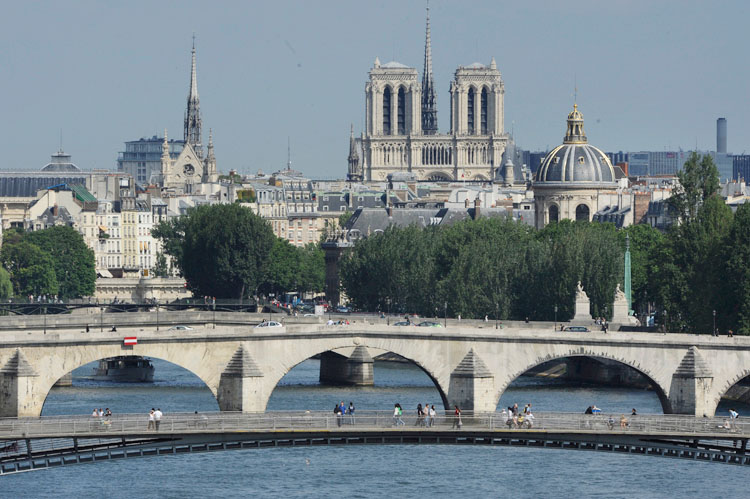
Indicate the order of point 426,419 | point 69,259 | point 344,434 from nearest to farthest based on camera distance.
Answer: point 344,434, point 426,419, point 69,259

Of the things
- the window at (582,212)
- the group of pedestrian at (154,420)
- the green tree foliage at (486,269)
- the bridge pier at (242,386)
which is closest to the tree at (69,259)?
the green tree foliage at (486,269)

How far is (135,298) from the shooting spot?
152500 millimetres

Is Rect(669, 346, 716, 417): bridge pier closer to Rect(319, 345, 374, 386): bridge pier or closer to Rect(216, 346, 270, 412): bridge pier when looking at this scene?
Rect(216, 346, 270, 412): bridge pier

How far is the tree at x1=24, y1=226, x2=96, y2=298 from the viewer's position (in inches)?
6063

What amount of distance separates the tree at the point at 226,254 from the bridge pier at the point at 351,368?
129ft

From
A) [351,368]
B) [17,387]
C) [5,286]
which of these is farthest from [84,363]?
[5,286]

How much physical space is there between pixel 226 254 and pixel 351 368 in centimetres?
4142

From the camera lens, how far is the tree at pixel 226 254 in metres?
140

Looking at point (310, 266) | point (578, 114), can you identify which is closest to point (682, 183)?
point (578, 114)

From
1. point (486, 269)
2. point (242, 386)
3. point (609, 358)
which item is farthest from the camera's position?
point (486, 269)

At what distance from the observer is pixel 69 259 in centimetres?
15538

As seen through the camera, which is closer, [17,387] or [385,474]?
[385,474]

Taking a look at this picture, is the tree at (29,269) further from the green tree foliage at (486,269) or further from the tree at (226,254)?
the green tree foliage at (486,269)

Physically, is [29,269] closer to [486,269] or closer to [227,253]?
[227,253]
